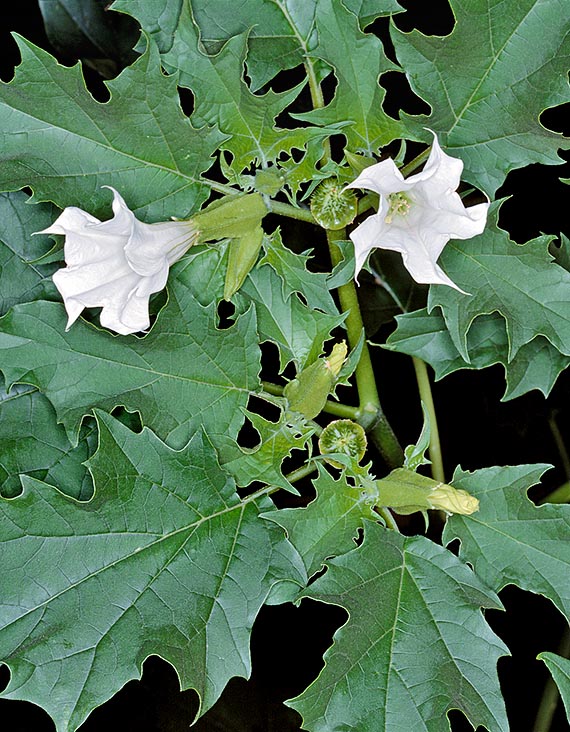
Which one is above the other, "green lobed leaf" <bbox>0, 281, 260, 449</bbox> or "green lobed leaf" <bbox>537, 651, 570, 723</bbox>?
"green lobed leaf" <bbox>0, 281, 260, 449</bbox>

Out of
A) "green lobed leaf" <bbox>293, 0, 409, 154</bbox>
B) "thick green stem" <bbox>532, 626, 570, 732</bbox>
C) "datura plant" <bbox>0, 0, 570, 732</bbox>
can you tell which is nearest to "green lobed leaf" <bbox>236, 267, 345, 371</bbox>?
"datura plant" <bbox>0, 0, 570, 732</bbox>

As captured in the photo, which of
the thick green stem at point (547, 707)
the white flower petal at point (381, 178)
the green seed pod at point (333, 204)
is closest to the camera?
the white flower petal at point (381, 178)

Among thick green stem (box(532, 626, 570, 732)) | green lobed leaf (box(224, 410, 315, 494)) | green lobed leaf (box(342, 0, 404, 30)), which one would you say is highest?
green lobed leaf (box(342, 0, 404, 30))

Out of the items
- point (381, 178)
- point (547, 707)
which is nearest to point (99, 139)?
point (381, 178)

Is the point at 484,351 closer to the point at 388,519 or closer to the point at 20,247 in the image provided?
the point at 388,519

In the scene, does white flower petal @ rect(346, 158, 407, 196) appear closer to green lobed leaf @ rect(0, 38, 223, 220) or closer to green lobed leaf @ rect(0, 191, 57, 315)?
green lobed leaf @ rect(0, 38, 223, 220)

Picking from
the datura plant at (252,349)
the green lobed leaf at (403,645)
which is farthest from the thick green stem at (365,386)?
the green lobed leaf at (403,645)

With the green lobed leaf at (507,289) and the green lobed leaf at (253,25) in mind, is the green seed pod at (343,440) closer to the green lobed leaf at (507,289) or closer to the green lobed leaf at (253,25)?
the green lobed leaf at (507,289)
